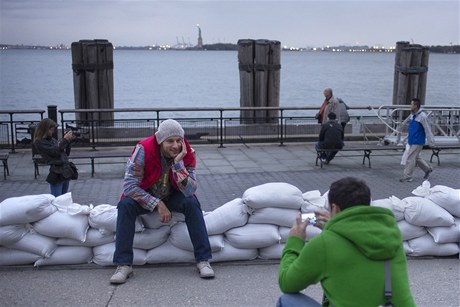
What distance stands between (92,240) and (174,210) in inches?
31.4

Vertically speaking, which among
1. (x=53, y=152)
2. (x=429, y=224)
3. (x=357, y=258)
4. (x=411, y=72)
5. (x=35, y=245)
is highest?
(x=411, y=72)

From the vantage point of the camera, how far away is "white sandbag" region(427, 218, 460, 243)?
590 centimetres

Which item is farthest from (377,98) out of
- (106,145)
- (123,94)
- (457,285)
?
(457,285)

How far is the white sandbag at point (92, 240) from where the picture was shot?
5656mm

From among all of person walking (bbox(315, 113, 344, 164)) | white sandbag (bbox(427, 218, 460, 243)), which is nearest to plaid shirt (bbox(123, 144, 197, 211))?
white sandbag (bbox(427, 218, 460, 243))

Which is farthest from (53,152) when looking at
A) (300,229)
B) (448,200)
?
(300,229)

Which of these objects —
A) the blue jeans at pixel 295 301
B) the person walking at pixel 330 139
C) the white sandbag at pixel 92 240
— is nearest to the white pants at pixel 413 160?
the person walking at pixel 330 139

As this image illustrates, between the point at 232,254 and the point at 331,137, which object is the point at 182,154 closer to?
the point at 232,254

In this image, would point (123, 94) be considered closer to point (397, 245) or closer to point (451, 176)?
point (451, 176)

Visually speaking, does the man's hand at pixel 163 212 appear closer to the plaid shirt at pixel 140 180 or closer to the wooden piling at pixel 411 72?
the plaid shirt at pixel 140 180

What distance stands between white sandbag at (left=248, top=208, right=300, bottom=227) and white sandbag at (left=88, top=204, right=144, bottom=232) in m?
1.05

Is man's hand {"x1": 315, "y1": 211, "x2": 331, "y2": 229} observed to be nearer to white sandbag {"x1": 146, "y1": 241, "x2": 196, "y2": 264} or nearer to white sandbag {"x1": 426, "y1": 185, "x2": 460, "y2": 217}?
white sandbag {"x1": 146, "y1": 241, "x2": 196, "y2": 264}

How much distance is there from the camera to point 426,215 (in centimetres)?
588

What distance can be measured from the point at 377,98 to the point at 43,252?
64185mm
